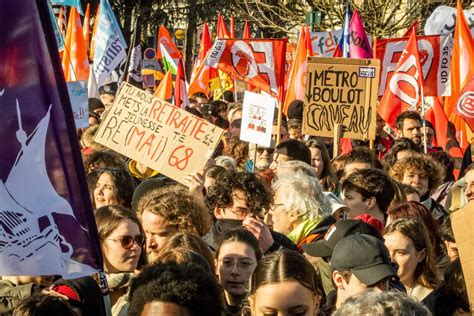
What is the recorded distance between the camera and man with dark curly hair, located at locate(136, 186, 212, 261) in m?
6.05

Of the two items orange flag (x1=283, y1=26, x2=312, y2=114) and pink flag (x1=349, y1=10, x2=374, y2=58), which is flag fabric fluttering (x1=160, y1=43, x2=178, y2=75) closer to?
orange flag (x1=283, y1=26, x2=312, y2=114)

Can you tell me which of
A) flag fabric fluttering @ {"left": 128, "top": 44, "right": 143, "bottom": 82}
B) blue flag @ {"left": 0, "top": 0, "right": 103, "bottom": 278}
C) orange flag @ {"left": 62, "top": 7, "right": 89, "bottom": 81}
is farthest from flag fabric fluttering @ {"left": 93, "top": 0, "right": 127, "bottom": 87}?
blue flag @ {"left": 0, "top": 0, "right": 103, "bottom": 278}

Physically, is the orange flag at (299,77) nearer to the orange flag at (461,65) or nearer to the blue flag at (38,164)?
the orange flag at (461,65)

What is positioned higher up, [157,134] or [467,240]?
[467,240]

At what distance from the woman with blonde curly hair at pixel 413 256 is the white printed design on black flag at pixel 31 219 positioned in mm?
2084

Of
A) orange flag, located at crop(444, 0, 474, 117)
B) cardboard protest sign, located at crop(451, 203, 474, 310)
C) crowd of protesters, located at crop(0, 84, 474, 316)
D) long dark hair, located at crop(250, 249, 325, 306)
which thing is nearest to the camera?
crowd of protesters, located at crop(0, 84, 474, 316)

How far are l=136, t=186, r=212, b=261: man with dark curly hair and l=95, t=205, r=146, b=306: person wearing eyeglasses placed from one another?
29 centimetres

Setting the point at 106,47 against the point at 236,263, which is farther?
the point at 106,47

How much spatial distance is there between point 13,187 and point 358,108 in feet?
23.0

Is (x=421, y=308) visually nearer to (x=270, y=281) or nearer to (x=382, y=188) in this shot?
(x=270, y=281)

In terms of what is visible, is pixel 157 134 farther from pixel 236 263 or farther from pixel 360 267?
pixel 360 267

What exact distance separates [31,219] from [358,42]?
1136 cm

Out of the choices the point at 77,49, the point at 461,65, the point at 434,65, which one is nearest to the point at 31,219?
the point at 461,65

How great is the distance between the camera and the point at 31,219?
4.09 metres
